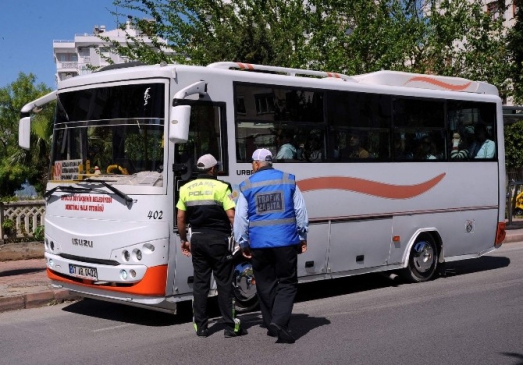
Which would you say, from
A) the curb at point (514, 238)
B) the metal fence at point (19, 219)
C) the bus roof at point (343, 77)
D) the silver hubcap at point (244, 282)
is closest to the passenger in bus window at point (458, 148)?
the bus roof at point (343, 77)

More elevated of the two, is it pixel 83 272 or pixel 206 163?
pixel 206 163

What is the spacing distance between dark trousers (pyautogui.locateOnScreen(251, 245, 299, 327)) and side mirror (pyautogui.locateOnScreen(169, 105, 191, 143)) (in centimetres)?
151

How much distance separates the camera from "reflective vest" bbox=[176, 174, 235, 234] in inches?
316

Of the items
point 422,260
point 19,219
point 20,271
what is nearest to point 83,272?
point 20,271

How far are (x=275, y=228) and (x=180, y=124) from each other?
1.62m

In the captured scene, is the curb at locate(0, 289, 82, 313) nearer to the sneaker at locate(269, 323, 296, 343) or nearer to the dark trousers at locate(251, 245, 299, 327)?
the dark trousers at locate(251, 245, 299, 327)

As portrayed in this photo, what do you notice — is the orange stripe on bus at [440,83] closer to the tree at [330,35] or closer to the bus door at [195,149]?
the bus door at [195,149]

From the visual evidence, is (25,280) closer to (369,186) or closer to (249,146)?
(249,146)

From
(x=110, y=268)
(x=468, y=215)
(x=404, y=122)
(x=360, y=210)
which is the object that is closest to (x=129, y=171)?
(x=110, y=268)

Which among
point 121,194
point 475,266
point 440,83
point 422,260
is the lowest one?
point 475,266

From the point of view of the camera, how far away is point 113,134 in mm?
9023

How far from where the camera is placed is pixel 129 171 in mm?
8867

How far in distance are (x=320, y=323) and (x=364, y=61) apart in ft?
49.1

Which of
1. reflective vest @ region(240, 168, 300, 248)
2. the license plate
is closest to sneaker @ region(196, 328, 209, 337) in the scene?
reflective vest @ region(240, 168, 300, 248)
